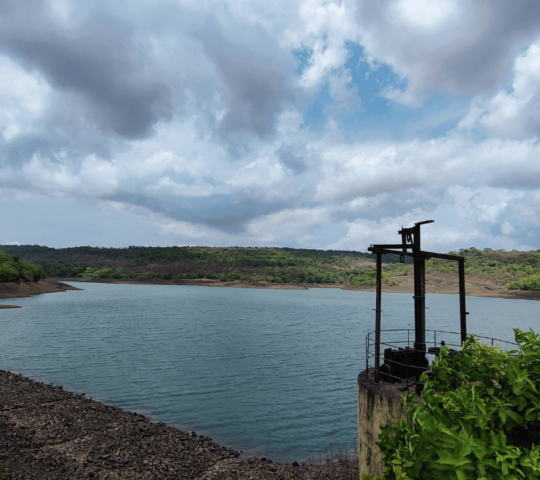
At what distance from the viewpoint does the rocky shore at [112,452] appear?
1034 cm

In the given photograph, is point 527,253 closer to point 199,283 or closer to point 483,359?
point 199,283

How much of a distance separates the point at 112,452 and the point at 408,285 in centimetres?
13719

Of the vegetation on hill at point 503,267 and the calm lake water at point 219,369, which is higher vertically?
the vegetation on hill at point 503,267

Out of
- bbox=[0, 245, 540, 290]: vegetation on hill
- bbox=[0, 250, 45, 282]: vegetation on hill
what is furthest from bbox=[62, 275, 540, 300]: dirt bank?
bbox=[0, 250, 45, 282]: vegetation on hill

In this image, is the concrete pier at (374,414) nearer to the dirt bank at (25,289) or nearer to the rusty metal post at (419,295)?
the rusty metal post at (419,295)

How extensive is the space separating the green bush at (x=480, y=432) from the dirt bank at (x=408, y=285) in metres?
122

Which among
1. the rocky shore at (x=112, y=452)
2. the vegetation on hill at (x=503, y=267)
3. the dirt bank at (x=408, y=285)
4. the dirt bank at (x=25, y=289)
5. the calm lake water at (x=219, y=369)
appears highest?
the vegetation on hill at (x=503, y=267)

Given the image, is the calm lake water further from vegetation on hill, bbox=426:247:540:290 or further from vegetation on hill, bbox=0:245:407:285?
vegetation on hill, bbox=0:245:407:285

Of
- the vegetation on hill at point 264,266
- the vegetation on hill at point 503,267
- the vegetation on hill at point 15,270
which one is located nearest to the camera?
the vegetation on hill at point 15,270

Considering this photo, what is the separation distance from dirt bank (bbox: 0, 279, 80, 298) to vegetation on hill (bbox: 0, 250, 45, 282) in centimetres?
103

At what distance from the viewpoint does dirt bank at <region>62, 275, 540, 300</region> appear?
11619 cm

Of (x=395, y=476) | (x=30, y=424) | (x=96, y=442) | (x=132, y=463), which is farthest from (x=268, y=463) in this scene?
(x=395, y=476)

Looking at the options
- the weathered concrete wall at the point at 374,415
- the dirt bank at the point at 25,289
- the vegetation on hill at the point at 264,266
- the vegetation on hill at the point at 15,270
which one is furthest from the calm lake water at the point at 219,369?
the vegetation on hill at the point at 264,266

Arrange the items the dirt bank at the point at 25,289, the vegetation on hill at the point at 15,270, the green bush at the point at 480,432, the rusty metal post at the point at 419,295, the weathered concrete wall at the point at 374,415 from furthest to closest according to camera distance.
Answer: the dirt bank at the point at 25,289, the vegetation on hill at the point at 15,270, the rusty metal post at the point at 419,295, the weathered concrete wall at the point at 374,415, the green bush at the point at 480,432
